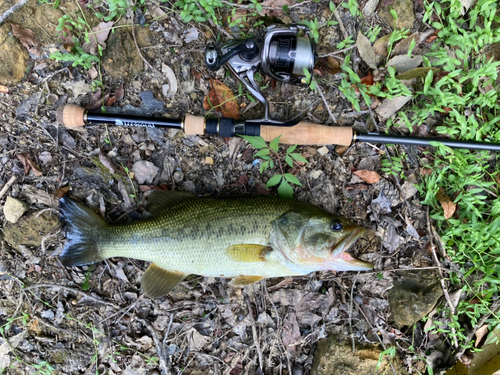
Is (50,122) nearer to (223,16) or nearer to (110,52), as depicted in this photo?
(110,52)

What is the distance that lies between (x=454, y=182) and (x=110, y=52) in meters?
3.84

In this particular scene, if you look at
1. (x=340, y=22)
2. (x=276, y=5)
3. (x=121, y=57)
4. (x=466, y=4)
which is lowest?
(x=121, y=57)

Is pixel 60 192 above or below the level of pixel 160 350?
above

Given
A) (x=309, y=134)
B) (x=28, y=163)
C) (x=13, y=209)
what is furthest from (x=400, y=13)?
(x=13, y=209)

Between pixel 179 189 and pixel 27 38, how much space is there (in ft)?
7.08

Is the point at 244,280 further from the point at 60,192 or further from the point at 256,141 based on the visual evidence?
the point at 60,192

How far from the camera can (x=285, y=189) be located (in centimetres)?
294

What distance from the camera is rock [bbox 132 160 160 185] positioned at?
3166 mm

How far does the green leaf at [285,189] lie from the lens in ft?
9.62

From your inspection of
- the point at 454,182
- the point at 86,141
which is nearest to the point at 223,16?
the point at 86,141

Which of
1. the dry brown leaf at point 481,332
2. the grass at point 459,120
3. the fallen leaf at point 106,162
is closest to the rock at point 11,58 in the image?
the grass at point 459,120

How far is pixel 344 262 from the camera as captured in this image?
8.80 feet

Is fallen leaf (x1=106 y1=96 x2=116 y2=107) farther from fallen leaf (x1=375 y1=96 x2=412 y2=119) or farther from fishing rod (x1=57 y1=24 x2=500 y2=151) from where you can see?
fallen leaf (x1=375 y1=96 x2=412 y2=119)

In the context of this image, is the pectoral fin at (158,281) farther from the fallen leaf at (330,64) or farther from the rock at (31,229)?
the fallen leaf at (330,64)
